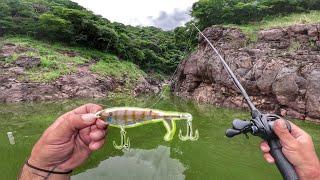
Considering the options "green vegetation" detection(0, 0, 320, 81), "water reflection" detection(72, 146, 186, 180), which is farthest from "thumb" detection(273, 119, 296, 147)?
"green vegetation" detection(0, 0, 320, 81)

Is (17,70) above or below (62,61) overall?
below

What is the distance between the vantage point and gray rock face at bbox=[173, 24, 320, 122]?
1827 cm

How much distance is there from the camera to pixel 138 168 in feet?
26.0

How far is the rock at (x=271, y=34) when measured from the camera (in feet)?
74.7

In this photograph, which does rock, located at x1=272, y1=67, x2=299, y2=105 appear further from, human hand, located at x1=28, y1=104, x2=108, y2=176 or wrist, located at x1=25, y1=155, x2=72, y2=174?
wrist, located at x1=25, y1=155, x2=72, y2=174

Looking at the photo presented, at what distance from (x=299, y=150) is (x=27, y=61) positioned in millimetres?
29980

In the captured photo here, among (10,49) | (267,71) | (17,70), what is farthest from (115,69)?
(267,71)

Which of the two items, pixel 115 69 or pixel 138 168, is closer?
pixel 138 168

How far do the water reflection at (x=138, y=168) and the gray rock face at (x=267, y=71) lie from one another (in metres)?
10.0

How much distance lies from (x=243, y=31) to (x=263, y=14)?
514 centimetres

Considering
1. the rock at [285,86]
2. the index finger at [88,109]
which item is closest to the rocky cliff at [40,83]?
the rock at [285,86]

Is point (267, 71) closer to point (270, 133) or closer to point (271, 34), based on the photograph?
point (271, 34)

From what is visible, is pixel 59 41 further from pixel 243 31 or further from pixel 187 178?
pixel 187 178

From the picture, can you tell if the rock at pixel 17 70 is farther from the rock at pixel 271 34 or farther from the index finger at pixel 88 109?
the index finger at pixel 88 109
